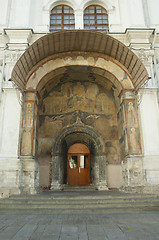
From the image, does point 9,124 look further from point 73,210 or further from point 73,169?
point 73,169

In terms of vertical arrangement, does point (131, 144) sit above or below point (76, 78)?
below

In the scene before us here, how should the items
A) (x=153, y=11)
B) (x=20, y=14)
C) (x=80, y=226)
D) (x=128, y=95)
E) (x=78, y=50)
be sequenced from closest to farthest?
1. (x=80, y=226)
2. (x=128, y=95)
3. (x=78, y=50)
4. (x=20, y=14)
5. (x=153, y=11)

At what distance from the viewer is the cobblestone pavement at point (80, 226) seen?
11.6 feet

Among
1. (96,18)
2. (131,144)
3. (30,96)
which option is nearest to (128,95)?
(131,144)

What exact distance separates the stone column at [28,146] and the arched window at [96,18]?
513 centimetres

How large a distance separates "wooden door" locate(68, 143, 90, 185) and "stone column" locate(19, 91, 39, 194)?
4.11 m

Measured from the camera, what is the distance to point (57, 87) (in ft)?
38.2

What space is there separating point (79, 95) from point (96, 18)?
4271mm

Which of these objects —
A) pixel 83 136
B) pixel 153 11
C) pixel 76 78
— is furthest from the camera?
pixel 83 136

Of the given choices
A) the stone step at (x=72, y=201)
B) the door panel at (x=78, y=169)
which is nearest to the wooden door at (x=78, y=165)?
the door panel at (x=78, y=169)

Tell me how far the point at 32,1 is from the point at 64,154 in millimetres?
8468

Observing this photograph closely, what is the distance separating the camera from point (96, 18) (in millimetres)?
11133

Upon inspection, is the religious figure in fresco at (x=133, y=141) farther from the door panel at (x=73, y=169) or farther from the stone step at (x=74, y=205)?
the door panel at (x=73, y=169)

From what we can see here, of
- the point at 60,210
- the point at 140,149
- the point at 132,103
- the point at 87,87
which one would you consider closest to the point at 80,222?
the point at 60,210
